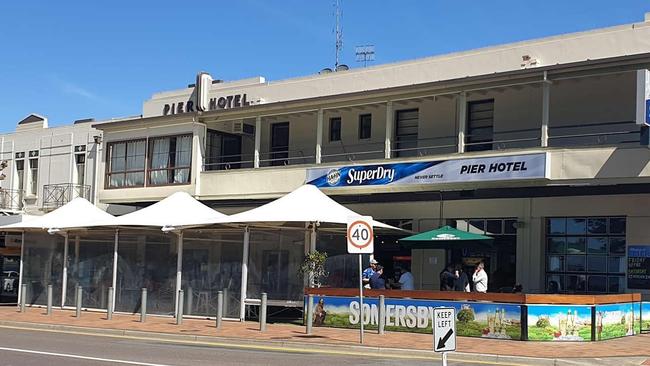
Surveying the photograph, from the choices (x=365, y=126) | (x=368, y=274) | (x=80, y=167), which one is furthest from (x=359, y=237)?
(x=80, y=167)

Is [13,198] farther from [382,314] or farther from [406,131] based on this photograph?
[382,314]

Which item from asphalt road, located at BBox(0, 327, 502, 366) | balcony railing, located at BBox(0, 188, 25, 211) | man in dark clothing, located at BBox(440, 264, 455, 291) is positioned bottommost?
asphalt road, located at BBox(0, 327, 502, 366)

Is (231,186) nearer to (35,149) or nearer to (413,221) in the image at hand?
(413,221)

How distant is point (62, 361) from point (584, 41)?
1786 centimetres

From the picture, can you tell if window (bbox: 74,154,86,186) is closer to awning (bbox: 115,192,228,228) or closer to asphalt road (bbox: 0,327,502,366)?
awning (bbox: 115,192,228,228)

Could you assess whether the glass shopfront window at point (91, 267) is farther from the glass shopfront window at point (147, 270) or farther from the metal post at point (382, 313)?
the metal post at point (382, 313)

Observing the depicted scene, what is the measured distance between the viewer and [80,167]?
36.6 metres

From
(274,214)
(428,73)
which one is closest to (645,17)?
(428,73)

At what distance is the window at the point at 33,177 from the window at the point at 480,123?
22.8 meters

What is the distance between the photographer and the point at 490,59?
26.1 meters

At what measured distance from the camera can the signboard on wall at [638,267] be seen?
21.8 m

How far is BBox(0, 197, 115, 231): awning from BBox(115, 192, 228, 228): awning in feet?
3.09

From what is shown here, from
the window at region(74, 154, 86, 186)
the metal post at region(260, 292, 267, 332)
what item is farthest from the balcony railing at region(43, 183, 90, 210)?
the metal post at region(260, 292, 267, 332)

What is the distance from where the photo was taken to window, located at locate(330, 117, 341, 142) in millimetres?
29094
